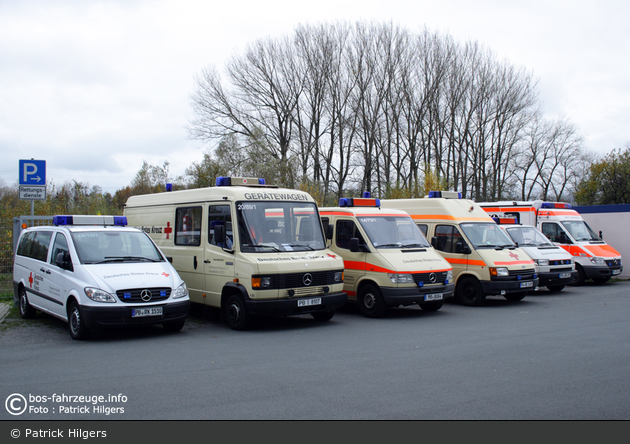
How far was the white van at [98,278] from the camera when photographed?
338 inches

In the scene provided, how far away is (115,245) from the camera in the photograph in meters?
9.80

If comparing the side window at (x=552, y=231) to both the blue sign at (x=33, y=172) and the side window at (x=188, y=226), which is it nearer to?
the side window at (x=188, y=226)

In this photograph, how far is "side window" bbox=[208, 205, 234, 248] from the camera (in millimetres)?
10258

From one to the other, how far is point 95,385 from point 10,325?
523cm

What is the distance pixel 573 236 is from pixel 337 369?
15.0m

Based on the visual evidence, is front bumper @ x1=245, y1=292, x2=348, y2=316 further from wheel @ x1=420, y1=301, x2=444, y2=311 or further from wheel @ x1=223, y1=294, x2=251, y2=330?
wheel @ x1=420, y1=301, x2=444, y2=311

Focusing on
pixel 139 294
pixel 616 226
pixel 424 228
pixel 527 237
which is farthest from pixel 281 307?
pixel 616 226

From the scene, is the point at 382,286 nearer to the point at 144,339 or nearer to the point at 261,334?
the point at 261,334

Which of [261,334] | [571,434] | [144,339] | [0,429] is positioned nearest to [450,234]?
[261,334]

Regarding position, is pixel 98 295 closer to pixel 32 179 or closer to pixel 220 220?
pixel 220 220

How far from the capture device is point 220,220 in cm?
1054

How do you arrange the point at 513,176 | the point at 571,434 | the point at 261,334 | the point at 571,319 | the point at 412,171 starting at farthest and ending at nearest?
the point at 513,176 < the point at 412,171 < the point at 571,319 < the point at 261,334 < the point at 571,434

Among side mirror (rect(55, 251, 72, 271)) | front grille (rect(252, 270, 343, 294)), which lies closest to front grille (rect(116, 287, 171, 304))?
side mirror (rect(55, 251, 72, 271))

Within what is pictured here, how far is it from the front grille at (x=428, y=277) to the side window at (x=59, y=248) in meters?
6.90
